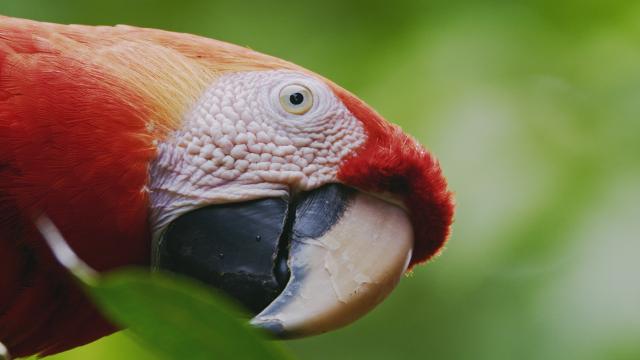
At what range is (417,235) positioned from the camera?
1570 mm

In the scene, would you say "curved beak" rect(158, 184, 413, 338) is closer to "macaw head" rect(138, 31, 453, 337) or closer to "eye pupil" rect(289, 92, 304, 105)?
"macaw head" rect(138, 31, 453, 337)

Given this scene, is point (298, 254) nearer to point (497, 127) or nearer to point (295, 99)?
point (295, 99)

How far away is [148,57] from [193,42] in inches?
3.7

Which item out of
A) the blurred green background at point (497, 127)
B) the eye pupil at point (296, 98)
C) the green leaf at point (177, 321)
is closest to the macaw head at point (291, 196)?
the eye pupil at point (296, 98)

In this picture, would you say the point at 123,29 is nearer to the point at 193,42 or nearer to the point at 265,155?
the point at 193,42

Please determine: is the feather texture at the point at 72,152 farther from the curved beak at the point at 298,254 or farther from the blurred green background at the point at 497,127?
the blurred green background at the point at 497,127

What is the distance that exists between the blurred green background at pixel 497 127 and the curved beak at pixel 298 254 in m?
1.29

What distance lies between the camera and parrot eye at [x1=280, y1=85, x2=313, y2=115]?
60.2 inches

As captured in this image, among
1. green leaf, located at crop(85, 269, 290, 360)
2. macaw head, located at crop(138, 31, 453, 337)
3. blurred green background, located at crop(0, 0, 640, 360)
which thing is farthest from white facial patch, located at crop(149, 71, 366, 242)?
blurred green background, located at crop(0, 0, 640, 360)

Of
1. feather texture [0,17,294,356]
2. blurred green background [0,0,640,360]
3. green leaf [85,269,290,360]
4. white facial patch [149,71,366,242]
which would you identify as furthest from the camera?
blurred green background [0,0,640,360]

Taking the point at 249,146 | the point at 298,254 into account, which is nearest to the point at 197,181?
the point at 249,146

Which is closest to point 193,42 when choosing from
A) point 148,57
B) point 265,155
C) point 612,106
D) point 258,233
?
point 148,57

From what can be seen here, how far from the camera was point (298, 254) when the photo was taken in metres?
1.42

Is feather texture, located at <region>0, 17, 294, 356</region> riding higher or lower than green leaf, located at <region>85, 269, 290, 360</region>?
lower
